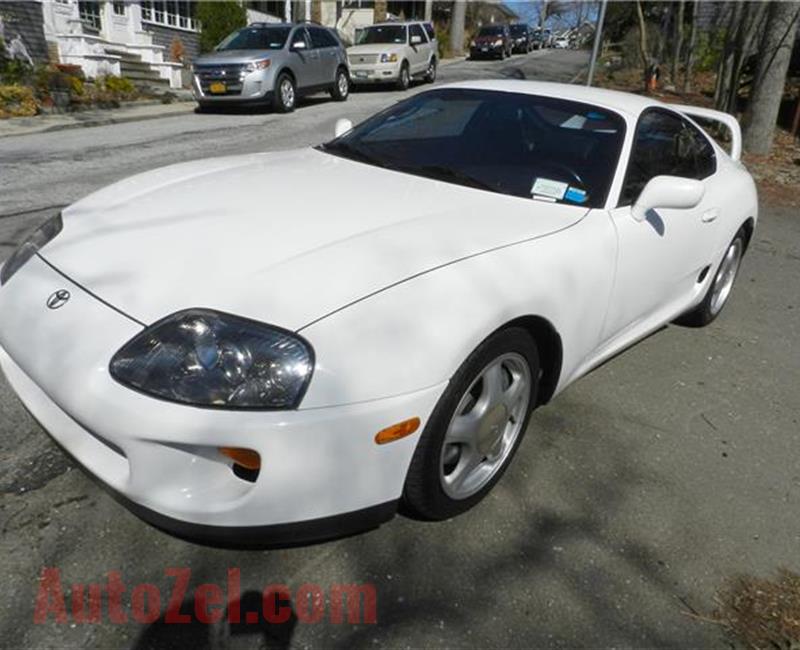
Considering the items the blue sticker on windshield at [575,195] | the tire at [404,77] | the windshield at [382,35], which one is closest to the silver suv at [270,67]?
the tire at [404,77]

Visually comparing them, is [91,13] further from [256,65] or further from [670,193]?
[670,193]

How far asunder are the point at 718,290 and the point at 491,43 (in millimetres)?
29498

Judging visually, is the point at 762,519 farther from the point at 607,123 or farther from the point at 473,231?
the point at 607,123

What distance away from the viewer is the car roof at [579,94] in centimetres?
294

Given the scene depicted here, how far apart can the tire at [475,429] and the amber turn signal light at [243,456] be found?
0.48 metres

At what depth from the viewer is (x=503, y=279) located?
200 cm

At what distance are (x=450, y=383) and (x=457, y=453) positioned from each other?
0.42 m

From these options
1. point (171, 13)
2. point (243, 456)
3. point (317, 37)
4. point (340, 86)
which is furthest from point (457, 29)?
point (243, 456)

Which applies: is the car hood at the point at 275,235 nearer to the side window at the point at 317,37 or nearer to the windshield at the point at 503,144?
the windshield at the point at 503,144

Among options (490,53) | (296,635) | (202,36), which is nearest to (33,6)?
(202,36)

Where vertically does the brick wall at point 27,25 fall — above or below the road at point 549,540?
above

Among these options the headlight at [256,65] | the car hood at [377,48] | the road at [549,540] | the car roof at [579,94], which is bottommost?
the road at [549,540]

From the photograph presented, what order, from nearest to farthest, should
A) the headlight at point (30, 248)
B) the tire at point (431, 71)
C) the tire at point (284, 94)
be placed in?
1. the headlight at point (30, 248)
2. the tire at point (284, 94)
3. the tire at point (431, 71)

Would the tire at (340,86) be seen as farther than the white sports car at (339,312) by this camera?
Yes
